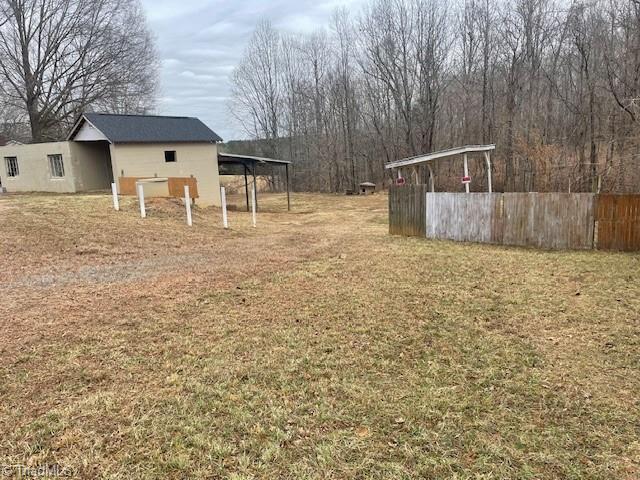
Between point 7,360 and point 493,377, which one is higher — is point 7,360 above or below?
above

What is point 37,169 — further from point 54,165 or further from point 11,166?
point 11,166

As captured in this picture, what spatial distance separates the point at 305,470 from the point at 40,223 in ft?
32.9

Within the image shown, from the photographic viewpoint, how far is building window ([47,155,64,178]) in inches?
806

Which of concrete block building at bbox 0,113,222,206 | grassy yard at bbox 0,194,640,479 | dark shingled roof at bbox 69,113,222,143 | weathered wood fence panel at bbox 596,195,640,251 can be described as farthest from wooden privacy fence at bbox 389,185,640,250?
dark shingled roof at bbox 69,113,222,143

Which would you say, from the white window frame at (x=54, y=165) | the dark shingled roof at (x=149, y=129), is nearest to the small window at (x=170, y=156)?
the dark shingled roof at (x=149, y=129)

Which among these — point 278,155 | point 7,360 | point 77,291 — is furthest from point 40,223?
point 278,155

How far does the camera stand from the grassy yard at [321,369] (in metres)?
2.51

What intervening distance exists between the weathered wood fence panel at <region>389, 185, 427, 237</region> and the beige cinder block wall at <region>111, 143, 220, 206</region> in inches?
487

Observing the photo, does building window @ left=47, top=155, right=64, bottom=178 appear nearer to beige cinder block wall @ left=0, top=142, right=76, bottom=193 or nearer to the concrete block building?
the concrete block building

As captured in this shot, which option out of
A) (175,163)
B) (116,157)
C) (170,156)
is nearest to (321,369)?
(116,157)

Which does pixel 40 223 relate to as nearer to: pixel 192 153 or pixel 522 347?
pixel 522 347

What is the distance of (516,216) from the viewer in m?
9.80

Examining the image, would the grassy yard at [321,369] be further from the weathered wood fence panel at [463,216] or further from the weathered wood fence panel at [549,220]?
the weathered wood fence panel at [463,216]

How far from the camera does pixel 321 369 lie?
143 inches
